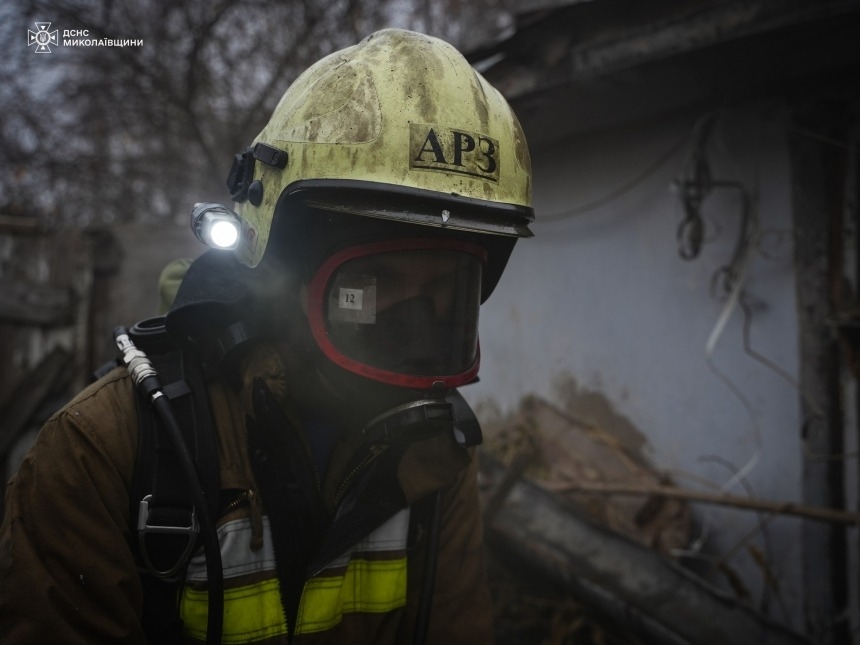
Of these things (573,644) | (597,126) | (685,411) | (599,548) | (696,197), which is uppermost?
(597,126)

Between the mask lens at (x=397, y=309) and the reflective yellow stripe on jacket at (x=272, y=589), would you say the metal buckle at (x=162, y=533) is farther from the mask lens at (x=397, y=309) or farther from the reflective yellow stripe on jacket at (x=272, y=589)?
the mask lens at (x=397, y=309)

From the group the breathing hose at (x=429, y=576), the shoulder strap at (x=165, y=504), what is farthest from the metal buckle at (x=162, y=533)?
the breathing hose at (x=429, y=576)

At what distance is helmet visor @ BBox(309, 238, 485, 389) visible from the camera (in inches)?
70.3

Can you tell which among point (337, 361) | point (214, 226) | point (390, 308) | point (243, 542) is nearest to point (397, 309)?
point (390, 308)

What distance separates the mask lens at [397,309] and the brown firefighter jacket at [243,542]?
22 cm

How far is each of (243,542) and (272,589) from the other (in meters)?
0.14

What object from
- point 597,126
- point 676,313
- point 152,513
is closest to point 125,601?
point 152,513

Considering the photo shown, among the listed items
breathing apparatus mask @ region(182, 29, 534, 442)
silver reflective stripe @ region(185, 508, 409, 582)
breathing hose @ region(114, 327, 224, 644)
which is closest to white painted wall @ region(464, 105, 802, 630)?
breathing apparatus mask @ region(182, 29, 534, 442)

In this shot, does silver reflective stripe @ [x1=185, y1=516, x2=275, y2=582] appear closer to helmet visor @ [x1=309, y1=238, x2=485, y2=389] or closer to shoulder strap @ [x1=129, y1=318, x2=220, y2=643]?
shoulder strap @ [x1=129, y1=318, x2=220, y2=643]

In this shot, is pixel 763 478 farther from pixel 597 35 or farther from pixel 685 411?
pixel 597 35

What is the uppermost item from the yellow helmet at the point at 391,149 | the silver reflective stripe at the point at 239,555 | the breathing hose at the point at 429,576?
the yellow helmet at the point at 391,149

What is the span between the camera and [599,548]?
3.89 metres

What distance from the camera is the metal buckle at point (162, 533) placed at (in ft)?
4.79

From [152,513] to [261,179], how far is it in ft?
3.15
